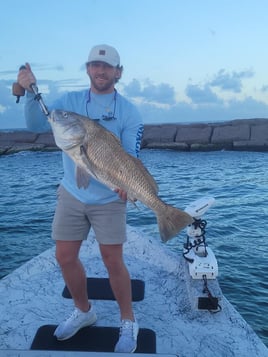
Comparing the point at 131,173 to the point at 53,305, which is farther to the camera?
the point at 53,305

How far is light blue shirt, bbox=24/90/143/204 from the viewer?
12.8ft

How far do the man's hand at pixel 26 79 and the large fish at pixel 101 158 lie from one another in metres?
0.35

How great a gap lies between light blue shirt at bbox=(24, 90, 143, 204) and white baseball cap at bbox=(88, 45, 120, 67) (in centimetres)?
32

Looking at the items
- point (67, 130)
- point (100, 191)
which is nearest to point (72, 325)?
point (100, 191)

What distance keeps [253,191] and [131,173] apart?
1498 cm

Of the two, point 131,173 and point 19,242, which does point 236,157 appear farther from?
point 131,173

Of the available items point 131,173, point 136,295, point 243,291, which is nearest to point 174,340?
point 136,295

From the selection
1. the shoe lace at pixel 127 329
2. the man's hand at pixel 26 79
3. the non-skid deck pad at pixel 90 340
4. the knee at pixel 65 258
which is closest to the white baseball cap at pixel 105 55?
the man's hand at pixel 26 79

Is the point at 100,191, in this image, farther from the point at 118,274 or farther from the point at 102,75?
the point at 102,75

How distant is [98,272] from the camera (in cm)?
612

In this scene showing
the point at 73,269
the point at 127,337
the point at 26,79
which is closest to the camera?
the point at 26,79

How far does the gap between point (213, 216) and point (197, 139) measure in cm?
3217

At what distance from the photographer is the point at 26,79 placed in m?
3.78

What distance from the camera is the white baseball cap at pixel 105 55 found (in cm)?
376
